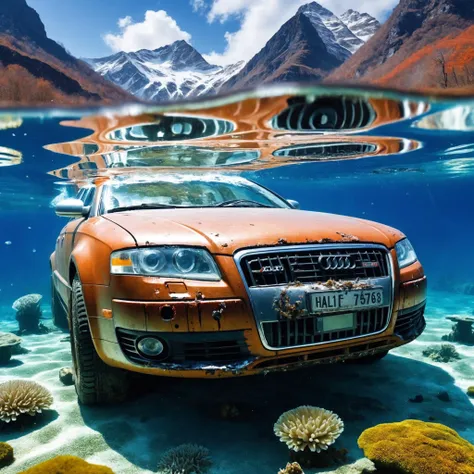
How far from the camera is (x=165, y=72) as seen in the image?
22.1ft

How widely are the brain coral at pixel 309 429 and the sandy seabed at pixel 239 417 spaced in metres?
0.15

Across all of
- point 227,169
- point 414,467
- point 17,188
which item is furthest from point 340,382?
point 17,188

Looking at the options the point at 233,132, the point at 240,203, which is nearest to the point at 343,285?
the point at 240,203

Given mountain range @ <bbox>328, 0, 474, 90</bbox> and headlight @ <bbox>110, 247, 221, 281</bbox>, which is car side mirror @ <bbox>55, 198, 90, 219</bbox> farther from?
mountain range @ <bbox>328, 0, 474, 90</bbox>

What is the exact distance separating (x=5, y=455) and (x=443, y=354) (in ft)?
16.1

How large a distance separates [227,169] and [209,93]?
603 centimetres

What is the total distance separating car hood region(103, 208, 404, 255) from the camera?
2.60 m

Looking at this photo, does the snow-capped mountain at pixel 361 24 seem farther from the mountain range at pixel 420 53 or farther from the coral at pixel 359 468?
the coral at pixel 359 468

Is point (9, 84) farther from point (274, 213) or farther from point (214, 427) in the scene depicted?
point (214, 427)

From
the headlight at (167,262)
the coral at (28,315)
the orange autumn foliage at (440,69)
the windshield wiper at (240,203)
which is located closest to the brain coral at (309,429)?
the headlight at (167,262)

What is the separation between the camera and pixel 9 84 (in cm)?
670

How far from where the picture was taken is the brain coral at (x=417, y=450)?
2090mm

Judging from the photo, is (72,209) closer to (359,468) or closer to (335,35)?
(359,468)

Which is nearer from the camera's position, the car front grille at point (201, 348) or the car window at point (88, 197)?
the car front grille at point (201, 348)
